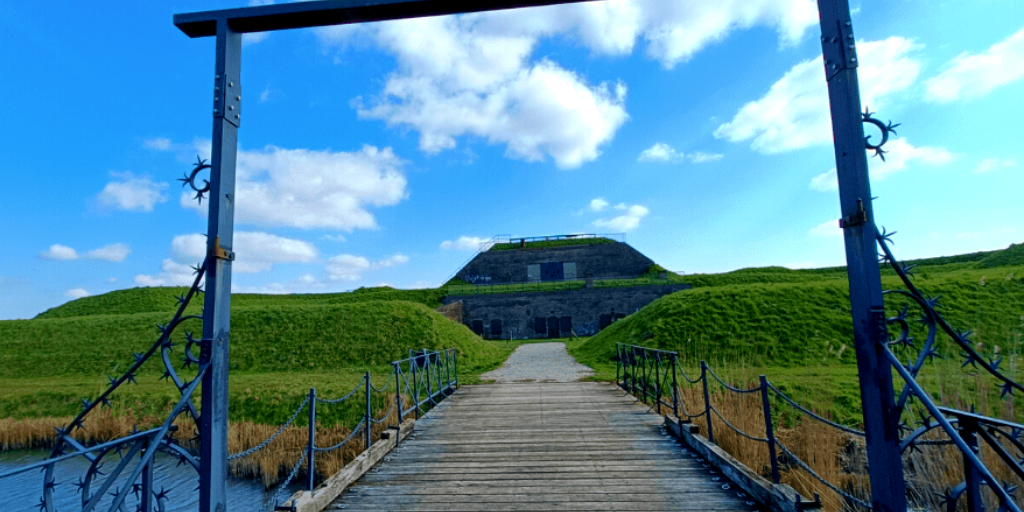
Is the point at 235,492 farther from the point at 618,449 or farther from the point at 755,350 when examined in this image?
the point at 755,350

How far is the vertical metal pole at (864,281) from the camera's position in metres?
2.56

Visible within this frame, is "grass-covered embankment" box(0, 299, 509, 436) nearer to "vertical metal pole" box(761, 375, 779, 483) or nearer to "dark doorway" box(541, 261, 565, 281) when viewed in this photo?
"vertical metal pole" box(761, 375, 779, 483)

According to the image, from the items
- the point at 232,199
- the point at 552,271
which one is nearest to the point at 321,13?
the point at 232,199

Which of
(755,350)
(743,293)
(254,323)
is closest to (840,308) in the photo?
(743,293)

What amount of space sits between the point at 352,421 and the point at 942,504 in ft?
36.2

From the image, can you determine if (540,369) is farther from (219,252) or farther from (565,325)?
(565,325)

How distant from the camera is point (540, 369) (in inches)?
621

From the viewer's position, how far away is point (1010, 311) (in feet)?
57.2

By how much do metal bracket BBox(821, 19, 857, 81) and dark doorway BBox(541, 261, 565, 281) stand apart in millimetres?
41472

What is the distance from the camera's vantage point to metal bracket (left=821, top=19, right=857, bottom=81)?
275 cm

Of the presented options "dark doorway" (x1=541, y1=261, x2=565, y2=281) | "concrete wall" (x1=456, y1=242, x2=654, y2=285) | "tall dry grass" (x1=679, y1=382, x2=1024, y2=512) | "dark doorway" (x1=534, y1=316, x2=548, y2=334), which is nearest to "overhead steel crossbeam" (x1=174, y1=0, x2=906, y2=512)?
"tall dry grass" (x1=679, y1=382, x2=1024, y2=512)

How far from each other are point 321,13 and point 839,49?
129 inches

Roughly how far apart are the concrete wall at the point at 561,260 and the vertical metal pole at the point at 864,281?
135ft

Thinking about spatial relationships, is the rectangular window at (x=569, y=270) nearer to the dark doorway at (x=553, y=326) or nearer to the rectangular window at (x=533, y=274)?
the rectangular window at (x=533, y=274)
